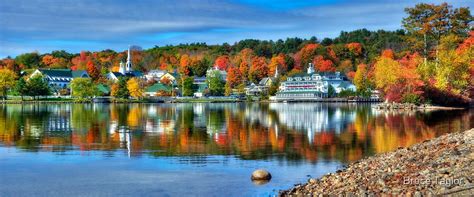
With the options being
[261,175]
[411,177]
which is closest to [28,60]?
[261,175]

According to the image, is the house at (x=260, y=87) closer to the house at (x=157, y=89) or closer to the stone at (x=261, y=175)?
the house at (x=157, y=89)

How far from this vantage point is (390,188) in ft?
39.3

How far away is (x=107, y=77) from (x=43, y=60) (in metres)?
30.3

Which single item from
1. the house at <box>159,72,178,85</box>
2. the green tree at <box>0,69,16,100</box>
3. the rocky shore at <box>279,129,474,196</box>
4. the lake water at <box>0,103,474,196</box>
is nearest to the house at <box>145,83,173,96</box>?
the house at <box>159,72,178,85</box>

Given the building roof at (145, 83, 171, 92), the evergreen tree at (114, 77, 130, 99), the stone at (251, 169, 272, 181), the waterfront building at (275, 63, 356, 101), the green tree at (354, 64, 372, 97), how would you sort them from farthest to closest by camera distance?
the waterfront building at (275, 63, 356, 101)
the building roof at (145, 83, 171, 92)
the green tree at (354, 64, 372, 97)
the evergreen tree at (114, 77, 130, 99)
the stone at (251, 169, 272, 181)

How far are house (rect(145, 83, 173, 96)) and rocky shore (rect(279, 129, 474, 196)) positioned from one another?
10829cm

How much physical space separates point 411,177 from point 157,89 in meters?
115

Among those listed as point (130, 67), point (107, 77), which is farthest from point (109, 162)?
point (130, 67)

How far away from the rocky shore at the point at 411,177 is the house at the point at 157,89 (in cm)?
10829

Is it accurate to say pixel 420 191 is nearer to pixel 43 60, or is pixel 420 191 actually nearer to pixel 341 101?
pixel 341 101

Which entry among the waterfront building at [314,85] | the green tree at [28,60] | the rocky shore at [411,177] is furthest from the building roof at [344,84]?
the rocky shore at [411,177]

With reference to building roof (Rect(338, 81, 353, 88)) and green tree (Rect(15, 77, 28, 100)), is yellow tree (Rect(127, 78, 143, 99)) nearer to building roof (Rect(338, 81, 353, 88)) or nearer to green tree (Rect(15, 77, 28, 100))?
green tree (Rect(15, 77, 28, 100))

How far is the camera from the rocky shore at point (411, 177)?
37.3 feet

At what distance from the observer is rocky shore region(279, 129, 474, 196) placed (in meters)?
11.4
